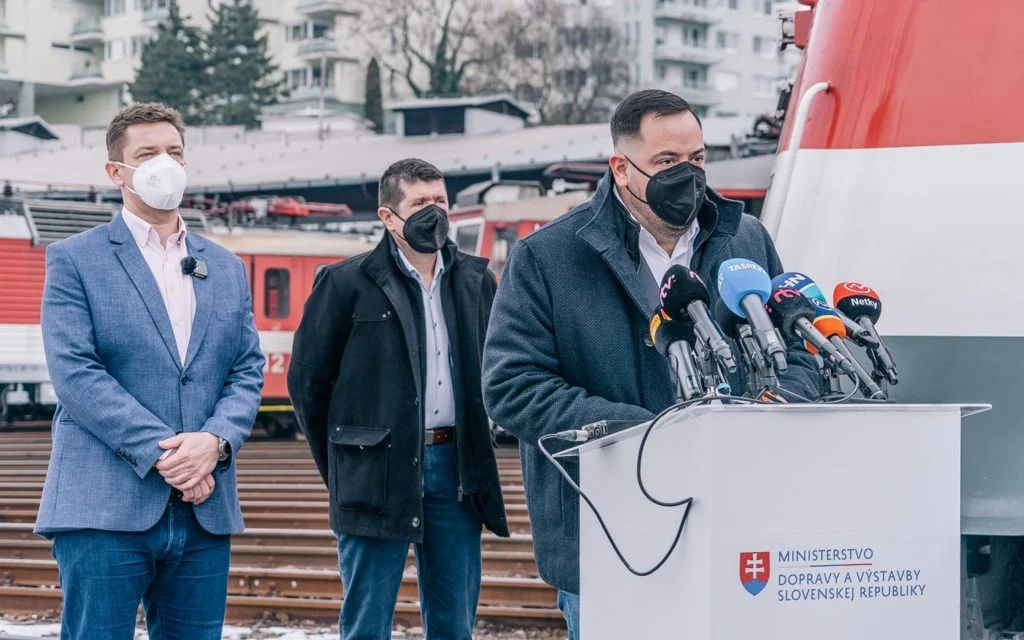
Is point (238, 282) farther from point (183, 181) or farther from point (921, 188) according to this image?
point (921, 188)

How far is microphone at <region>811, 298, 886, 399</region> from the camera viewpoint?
308 centimetres


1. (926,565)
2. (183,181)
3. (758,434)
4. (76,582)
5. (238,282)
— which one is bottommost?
(76,582)

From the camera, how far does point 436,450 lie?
5.39 m

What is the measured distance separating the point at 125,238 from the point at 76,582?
3.22 feet

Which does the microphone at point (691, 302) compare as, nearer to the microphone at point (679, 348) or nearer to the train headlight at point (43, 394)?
the microphone at point (679, 348)

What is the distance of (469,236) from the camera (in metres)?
19.6

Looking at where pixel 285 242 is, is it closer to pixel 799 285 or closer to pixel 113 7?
pixel 799 285

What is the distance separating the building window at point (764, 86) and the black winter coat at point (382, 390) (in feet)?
277

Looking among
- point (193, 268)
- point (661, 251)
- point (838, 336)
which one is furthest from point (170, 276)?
point (838, 336)

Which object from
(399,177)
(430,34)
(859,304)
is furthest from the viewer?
(430,34)

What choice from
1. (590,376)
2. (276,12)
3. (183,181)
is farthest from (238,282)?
(276,12)

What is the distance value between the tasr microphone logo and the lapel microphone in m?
2.23

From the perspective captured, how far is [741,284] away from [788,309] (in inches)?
5.7

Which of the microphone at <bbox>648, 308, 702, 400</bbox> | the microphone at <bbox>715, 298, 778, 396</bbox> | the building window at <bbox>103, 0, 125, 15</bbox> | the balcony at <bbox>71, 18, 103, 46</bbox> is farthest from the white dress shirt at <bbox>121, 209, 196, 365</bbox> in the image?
the building window at <bbox>103, 0, 125, 15</bbox>
